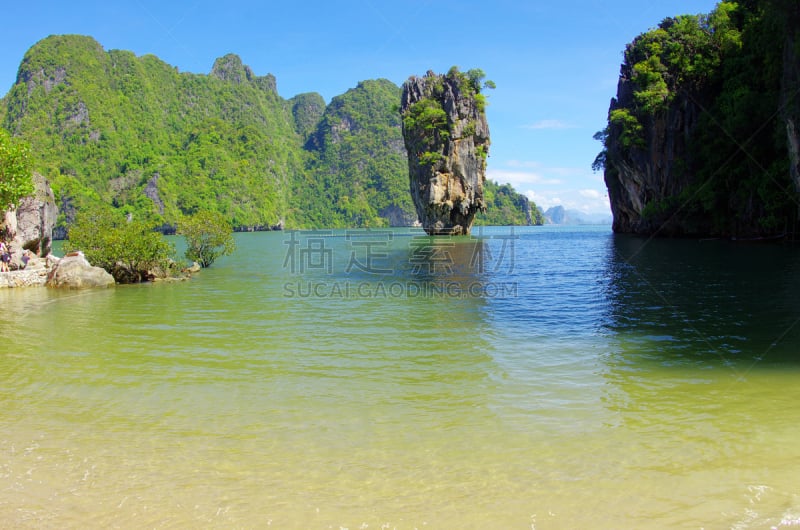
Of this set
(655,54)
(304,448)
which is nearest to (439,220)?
(655,54)

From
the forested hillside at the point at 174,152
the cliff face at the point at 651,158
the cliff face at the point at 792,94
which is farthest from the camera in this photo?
the forested hillside at the point at 174,152

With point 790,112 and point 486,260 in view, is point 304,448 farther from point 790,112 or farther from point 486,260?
point 790,112

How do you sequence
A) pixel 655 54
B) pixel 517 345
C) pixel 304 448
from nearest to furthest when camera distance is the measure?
pixel 304 448, pixel 517 345, pixel 655 54

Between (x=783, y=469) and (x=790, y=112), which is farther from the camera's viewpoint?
(x=790, y=112)

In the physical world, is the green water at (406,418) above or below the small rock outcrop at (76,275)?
below

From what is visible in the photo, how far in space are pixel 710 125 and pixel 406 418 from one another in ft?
145

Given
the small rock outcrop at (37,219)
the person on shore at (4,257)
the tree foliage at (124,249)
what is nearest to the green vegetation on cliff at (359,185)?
the small rock outcrop at (37,219)

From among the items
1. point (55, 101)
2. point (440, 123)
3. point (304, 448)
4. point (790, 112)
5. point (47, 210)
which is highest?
point (55, 101)

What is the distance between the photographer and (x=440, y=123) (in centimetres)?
6381

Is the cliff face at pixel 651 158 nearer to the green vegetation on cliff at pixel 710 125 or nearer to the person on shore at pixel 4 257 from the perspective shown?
the green vegetation on cliff at pixel 710 125

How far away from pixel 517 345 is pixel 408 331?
260cm

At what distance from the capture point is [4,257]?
2297cm

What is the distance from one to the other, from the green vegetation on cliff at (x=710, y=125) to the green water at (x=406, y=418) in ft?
80.0

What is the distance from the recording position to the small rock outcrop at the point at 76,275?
20.2 meters
